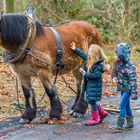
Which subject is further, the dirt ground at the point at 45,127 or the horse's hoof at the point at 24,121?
the horse's hoof at the point at 24,121

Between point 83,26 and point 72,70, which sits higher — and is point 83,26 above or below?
above

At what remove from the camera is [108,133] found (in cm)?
671

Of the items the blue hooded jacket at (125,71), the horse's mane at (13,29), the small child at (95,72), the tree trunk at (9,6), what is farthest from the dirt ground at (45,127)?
the tree trunk at (9,6)

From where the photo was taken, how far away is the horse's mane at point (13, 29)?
7340 millimetres

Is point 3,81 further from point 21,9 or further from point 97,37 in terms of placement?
point 21,9

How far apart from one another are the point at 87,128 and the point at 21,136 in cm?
116

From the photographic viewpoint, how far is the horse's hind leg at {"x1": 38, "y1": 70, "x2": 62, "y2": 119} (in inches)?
295

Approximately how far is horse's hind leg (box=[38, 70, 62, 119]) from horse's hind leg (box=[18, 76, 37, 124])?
0.41m

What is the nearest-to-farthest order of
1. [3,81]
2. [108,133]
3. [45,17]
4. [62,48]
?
[108,133], [62,48], [3,81], [45,17]

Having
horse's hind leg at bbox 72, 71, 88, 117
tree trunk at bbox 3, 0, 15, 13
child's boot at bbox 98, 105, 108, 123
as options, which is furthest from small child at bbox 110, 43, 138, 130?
tree trunk at bbox 3, 0, 15, 13

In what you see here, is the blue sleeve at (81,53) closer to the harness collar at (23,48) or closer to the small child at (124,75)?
the harness collar at (23,48)

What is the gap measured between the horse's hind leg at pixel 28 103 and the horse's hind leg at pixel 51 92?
1.34 feet

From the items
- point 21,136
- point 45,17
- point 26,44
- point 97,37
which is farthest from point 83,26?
point 45,17

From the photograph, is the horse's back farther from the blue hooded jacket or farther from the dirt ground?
the blue hooded jacket
